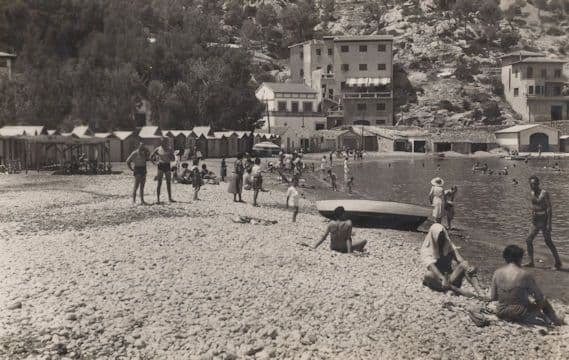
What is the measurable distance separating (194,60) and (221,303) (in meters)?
68.1

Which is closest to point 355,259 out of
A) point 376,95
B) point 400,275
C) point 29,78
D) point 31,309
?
point 400,275

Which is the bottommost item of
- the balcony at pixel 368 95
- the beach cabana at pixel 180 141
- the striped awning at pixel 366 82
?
the beach cabana at pixel 180 141

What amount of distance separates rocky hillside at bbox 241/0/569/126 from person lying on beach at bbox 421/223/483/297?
273 feet

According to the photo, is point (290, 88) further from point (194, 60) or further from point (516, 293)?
point (516, 293)

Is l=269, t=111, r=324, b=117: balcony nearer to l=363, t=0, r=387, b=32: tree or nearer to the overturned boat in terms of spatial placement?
l=363, t=0, r=387, b=32: tree

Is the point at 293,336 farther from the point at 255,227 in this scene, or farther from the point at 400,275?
the point at 255,227

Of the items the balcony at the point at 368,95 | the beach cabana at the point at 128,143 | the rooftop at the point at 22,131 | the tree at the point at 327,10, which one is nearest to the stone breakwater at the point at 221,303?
the rooftop at the point at 22,131

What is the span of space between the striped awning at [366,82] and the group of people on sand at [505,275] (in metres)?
79.6

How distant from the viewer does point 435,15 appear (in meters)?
115

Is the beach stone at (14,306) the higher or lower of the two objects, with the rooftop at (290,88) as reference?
lower

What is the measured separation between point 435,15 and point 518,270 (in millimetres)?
113715

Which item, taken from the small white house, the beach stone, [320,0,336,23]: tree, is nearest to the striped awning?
the small white house

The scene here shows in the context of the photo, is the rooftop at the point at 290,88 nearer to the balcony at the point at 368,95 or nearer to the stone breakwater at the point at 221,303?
the balcony at the point at 368,95

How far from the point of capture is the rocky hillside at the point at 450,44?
93.7m
